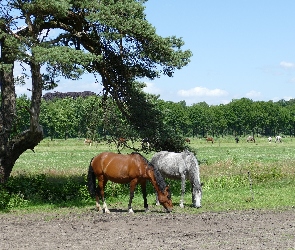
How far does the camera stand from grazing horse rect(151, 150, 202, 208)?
18234mm

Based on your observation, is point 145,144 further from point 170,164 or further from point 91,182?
point 91,182

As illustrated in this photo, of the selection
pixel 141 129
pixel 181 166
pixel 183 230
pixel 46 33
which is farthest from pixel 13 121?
pixel 183 230

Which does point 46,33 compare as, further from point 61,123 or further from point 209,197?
point 61,123

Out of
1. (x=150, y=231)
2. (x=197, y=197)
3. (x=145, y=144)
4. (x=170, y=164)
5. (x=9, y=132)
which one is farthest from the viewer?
(x=145, y=144)

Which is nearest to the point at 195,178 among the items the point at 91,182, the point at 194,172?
the point at 194,172

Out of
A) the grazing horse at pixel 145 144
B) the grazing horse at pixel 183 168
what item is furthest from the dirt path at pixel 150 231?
the grazing horse at pixel 145 144

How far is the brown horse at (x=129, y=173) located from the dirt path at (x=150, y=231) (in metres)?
0.75

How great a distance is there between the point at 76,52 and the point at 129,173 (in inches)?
182

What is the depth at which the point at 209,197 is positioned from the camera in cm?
2083

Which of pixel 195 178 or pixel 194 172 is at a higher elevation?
pixel 194 172

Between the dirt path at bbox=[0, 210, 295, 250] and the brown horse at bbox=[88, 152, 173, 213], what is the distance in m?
0.75

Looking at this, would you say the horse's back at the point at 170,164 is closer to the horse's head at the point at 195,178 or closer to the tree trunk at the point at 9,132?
the horse's head at the point at 195,178

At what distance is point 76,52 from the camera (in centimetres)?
1767

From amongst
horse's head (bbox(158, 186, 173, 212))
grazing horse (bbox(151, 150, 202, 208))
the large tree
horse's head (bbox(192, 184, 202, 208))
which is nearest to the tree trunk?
the large tree
